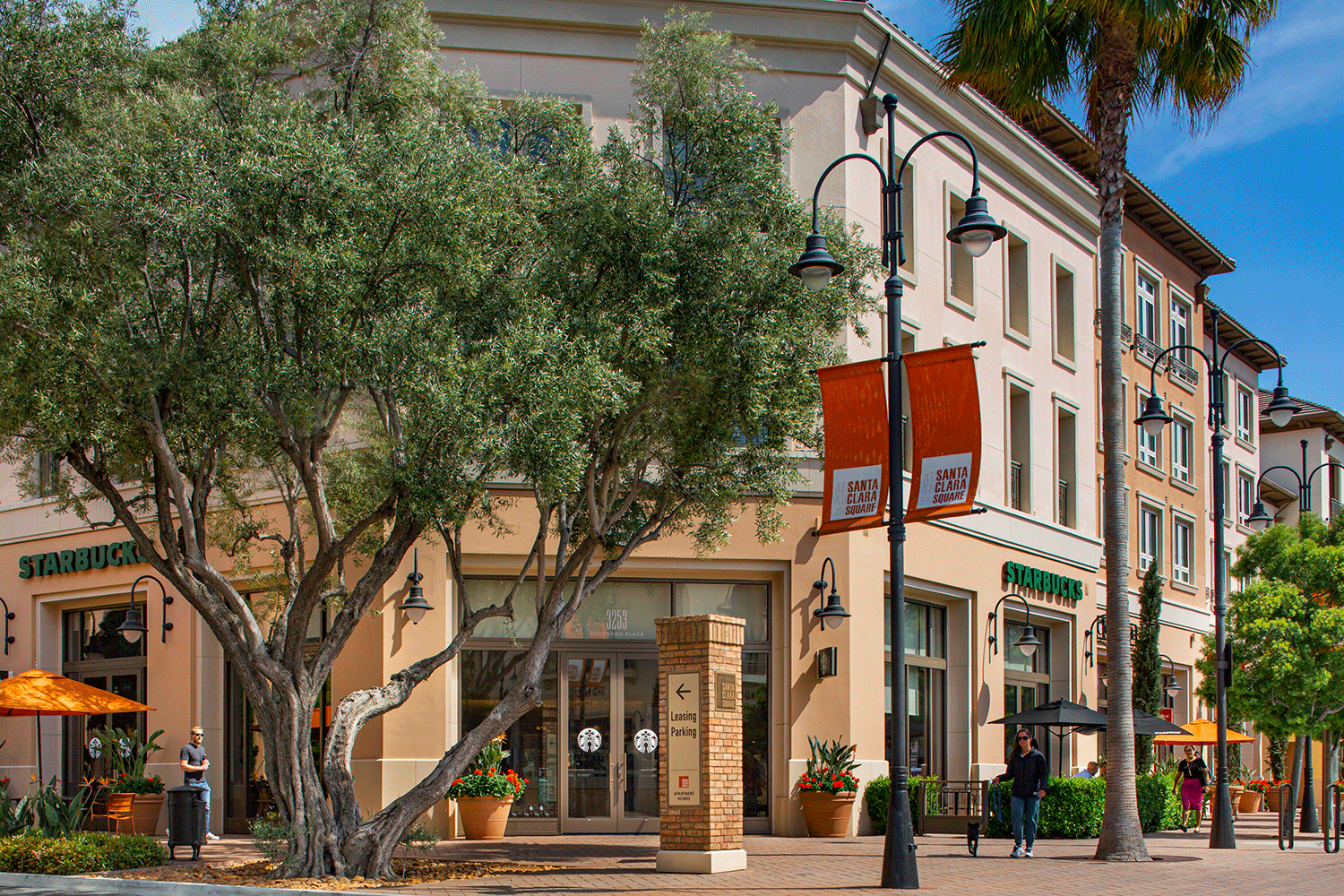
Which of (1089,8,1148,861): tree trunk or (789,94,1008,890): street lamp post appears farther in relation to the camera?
(1089,8,1148,861): tree trunk

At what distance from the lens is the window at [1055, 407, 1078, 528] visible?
29.2m

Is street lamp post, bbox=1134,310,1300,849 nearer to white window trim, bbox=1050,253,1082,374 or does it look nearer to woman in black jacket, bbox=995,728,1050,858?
woman in black jacket, bbox=995,728,1050,858

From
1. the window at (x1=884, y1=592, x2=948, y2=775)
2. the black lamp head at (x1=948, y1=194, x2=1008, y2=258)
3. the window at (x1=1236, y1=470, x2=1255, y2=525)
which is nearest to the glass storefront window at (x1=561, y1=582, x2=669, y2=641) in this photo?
the window at (x1=884, y1=592, x2=948, y2=775)

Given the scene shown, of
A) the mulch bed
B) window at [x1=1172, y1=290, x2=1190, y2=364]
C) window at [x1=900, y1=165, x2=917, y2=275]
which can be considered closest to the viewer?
the mulch bed

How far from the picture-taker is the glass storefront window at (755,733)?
21.2 meters

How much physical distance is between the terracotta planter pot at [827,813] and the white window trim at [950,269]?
31.5 feet

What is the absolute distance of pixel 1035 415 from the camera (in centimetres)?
2769

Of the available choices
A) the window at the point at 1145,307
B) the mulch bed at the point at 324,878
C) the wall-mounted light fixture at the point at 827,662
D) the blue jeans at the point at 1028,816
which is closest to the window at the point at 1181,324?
the window at the point at 1145,307

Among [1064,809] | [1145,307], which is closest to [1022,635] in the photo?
[1064,809]

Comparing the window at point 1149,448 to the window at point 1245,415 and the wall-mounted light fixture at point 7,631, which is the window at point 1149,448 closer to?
the window at point 1245,415

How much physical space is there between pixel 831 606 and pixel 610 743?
4085mm

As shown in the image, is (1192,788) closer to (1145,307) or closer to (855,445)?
(855,445)

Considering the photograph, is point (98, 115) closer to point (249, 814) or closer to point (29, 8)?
point (29, 8)

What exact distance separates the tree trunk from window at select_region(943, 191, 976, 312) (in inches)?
307
